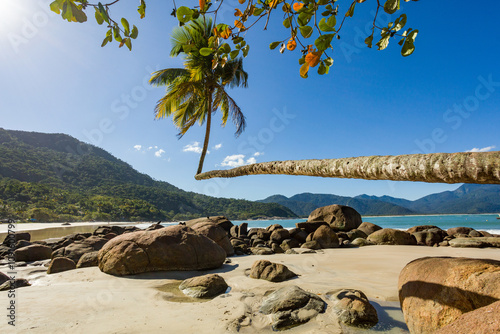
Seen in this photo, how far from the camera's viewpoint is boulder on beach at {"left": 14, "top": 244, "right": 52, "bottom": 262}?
8.59 metres

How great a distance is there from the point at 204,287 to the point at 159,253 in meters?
2.00

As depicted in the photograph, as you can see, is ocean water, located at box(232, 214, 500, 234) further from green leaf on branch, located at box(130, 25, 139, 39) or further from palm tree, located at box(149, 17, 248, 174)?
green leaf on branch, located at box(130, 25, 139, 39)

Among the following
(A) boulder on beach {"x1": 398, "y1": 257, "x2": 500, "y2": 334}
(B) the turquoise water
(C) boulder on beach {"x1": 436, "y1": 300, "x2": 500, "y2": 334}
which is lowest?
(B) the turquoise water

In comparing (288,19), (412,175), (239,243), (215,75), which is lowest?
(239,243)

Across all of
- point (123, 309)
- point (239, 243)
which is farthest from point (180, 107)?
point (123, 309)

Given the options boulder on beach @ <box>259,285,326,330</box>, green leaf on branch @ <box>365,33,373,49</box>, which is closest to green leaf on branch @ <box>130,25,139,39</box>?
green leaf on branch @ <box>365,33,373,49</box>

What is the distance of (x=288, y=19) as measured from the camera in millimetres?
1938

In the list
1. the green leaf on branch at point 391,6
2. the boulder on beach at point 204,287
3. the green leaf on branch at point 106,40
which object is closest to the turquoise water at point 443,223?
the boulder on beach at point 204,287

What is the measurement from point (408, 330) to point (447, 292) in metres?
0.74

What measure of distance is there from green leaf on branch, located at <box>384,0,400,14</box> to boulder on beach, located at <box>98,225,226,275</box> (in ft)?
19.3

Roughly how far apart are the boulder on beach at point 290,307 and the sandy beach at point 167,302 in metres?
0.11

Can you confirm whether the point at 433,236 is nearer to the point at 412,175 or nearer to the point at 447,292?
the point at 447,292

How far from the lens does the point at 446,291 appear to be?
2.37m

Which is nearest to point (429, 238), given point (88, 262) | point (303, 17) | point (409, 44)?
point (409, 44)
